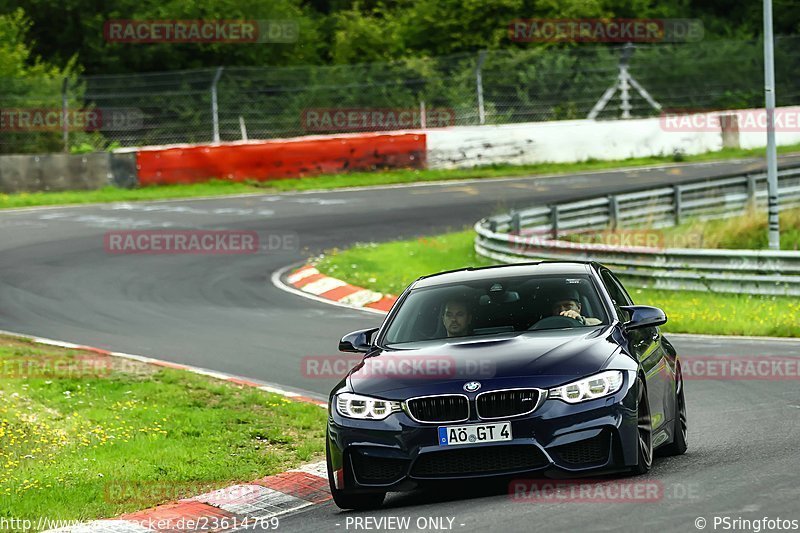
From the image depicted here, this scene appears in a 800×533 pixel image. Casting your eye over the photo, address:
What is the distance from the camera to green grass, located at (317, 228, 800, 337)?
677 inches

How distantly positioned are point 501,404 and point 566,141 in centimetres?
2924

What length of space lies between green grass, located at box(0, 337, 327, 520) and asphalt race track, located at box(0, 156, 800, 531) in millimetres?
1156

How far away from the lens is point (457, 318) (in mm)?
9070

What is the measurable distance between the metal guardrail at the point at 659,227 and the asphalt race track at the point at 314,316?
2.62m

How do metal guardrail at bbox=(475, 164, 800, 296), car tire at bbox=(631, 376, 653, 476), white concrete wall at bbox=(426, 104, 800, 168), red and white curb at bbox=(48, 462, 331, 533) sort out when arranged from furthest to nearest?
white concrete wall at bbox=(426, 104, 800, 168) < metal guardrail at bbox=(475, 164, 800, 296) < red and white curb at bbox=(48, 462, 331, 533) < car tire at bbox=(631, 376, 653, 476)

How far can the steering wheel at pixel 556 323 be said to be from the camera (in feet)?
29.0

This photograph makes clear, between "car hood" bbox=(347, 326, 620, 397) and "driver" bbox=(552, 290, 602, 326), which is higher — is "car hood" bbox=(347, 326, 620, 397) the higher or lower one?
the lower one

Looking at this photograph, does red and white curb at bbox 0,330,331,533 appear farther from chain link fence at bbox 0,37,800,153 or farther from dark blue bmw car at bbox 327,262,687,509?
chain link fence at bbox 0,37,800,153

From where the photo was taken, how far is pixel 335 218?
28391mm

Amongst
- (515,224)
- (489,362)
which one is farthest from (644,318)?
(515,224)

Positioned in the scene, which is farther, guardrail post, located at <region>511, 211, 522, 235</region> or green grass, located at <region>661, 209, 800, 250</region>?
green grass, located at <region>661, 209, 800, 250</region>

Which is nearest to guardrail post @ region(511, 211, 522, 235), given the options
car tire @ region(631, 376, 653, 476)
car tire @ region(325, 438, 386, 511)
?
car tire @ region(631, 376, 653, 476)

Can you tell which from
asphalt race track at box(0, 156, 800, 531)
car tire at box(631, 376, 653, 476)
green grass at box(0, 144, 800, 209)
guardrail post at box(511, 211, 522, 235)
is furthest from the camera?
green grass at box(0, 144, 800, 209)

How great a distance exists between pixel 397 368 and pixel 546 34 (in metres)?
40.5
